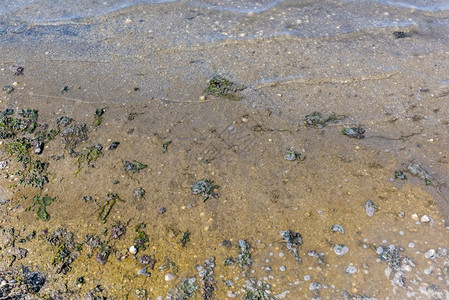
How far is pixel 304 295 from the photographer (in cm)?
346

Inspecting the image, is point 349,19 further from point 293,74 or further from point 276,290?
point 276,290

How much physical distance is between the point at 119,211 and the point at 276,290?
1841mm

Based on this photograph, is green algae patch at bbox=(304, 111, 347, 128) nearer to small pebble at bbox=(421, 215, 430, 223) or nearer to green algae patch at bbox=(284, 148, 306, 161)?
green algae patch at bbox=(284, 148, 306, 161)

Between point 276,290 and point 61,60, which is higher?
point 61,60

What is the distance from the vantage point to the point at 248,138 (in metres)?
4.94

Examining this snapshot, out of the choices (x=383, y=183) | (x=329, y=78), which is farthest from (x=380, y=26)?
(x=383, y=183)

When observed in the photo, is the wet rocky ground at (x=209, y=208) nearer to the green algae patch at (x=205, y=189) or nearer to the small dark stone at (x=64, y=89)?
the green algae patch at (x=205, y=189)

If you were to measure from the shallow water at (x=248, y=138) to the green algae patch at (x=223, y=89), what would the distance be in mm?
142

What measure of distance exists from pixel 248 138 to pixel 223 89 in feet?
3.61

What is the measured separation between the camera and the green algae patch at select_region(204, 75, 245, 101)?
5.60 metres

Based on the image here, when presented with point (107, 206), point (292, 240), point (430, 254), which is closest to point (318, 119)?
point (292, 240)

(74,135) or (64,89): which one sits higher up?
(64,89)

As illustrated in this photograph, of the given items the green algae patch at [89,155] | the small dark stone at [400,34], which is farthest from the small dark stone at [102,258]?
the small dark stone at [400,34]

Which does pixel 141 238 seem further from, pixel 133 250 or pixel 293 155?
pixel 293 155
